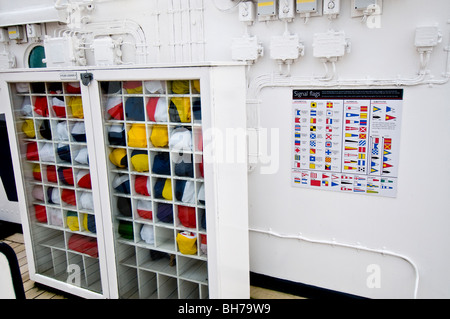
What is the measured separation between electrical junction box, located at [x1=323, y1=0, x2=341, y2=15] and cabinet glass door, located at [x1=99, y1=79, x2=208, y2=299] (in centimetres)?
111

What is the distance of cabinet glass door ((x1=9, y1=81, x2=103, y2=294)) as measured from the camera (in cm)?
319

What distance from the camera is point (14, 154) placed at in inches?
132

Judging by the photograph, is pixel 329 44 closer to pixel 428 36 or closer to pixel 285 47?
pixel 285 47

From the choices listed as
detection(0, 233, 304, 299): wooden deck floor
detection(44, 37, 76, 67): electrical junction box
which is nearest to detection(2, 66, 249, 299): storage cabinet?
detection(0, 233, 304, 299): wooden deck floor

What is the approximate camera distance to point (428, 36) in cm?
243

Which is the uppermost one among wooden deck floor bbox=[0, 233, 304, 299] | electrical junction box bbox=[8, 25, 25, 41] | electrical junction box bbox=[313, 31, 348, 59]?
electrical junction box bbox=[8, 25, 25, 41]

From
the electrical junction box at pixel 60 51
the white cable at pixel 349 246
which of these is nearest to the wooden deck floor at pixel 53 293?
the white cable at pixel 349 246

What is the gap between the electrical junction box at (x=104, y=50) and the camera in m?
3.48

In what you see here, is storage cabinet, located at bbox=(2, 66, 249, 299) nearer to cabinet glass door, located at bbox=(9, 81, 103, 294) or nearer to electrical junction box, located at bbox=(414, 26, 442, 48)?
cabinet glass door, located at bbox=(9, 81, 103, 294)

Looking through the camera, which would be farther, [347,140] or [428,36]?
[347,140]

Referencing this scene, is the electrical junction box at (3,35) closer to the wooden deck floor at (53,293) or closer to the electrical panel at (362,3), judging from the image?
the wooden deck floor at (53,293)

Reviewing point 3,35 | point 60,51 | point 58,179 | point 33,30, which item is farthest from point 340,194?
point 3,35

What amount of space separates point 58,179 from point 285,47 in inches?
91.5

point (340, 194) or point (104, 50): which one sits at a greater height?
point (104, 50)
